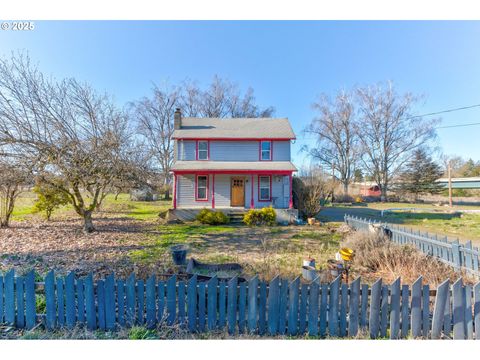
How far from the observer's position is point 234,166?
1485 cm

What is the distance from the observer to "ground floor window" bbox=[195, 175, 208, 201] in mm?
15141

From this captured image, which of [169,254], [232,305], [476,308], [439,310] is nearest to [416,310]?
[439,310]

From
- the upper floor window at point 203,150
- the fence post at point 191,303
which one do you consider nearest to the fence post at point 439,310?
the fence post at point 191,303

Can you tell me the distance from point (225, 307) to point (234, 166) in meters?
12.0

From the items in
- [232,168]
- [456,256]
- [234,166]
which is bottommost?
[456,256]

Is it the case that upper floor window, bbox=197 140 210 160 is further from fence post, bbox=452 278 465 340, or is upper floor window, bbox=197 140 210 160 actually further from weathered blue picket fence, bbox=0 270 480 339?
fence post, bbox=452 278 465 340

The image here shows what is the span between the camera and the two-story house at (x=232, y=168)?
14633mm

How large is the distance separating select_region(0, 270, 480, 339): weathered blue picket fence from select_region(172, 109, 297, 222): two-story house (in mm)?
10922

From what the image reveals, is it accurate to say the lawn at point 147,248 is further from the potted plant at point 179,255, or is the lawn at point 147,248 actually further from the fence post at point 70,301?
the fence post at point 70,301

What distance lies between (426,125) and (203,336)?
40.9 metres

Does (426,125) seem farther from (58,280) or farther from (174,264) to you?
(58,280)

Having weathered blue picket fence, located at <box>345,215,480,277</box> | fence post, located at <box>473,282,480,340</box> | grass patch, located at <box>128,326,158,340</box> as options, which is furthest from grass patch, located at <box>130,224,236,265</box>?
weathered blue picket fence, located at <box>345,215,480,277</box>

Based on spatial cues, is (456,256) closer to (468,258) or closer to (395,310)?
(468,258)

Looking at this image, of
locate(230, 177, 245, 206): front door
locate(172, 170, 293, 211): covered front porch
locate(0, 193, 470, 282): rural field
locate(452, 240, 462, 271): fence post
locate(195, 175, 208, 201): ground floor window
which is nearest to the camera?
locate(452, 240, 462, 271): fence post
